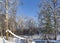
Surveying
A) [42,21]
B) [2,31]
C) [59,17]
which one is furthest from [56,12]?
[2,31]

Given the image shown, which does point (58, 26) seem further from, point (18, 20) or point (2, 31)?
point (2, 31)

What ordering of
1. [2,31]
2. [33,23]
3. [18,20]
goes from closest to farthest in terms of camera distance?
1. [2,31]
2. [18,20]
3. [33,23]

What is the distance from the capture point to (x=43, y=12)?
41.1 ft

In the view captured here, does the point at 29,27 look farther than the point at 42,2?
Yes

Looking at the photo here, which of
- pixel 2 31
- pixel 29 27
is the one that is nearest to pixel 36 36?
pixel 29 27

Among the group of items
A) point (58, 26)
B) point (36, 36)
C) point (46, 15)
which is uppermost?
point (46, 15)

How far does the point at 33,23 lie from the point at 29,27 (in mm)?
591

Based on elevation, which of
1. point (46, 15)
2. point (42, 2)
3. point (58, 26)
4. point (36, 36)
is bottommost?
point (36, 36)

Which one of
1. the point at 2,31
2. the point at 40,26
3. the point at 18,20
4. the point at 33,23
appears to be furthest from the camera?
the point at 33,23

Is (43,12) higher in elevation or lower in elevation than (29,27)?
higher

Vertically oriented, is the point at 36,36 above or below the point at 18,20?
below

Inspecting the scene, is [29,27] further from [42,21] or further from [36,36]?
[42,21]

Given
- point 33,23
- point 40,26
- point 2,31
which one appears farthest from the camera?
point 33,23

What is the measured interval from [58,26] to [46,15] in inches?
50.0
